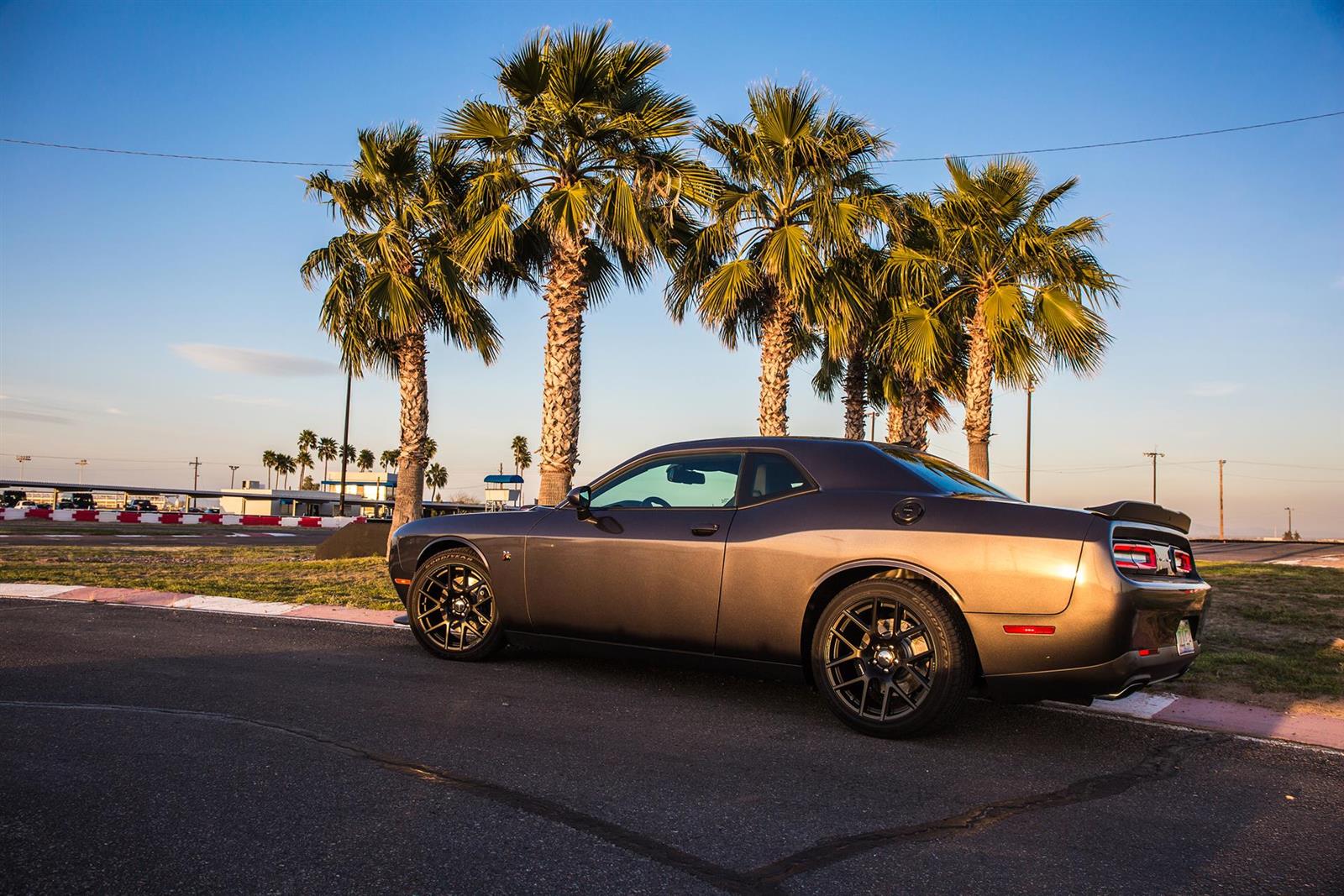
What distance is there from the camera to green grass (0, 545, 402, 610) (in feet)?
32.7

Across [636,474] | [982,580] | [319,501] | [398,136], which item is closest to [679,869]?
[982,580]

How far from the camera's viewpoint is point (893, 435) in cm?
2206

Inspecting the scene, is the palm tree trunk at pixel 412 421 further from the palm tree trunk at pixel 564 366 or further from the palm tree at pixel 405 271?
the palm tree trunk at pixel 564 366

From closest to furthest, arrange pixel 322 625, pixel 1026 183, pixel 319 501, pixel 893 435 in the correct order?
pixel 322 625
pixel 1026 183
pixel 893 435
pixel 319 501

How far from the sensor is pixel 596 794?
11.1 feet

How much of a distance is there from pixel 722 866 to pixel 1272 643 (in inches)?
253

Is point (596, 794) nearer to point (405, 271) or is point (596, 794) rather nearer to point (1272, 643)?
point (1272, 643)

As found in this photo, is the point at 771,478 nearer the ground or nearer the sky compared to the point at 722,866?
nearer the sky

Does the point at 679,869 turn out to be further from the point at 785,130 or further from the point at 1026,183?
the point at 1026,183

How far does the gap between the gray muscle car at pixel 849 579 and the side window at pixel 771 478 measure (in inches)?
0.4

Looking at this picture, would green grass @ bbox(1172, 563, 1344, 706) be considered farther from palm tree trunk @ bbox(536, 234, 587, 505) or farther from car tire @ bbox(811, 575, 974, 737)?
palm tree trunk @ bbox(536, 234, 587, 505)

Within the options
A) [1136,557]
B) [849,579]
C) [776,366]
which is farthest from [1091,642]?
[776,366]

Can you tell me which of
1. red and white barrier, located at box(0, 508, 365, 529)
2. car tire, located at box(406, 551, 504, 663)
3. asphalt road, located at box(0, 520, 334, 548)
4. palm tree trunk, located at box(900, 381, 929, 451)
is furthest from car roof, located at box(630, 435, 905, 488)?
red and white barrier, located at box(0, 508, 365, 529)

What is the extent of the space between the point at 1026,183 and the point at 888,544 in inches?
585
